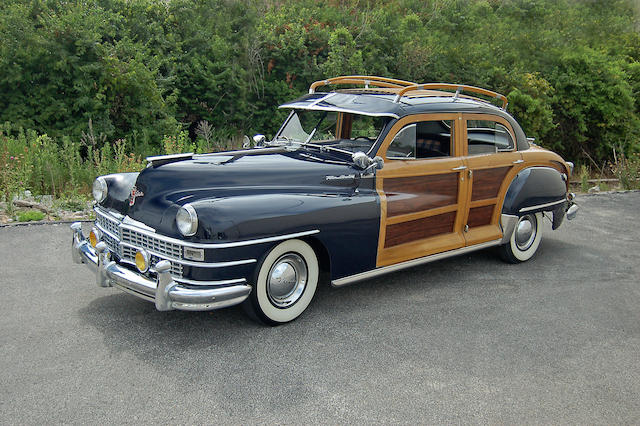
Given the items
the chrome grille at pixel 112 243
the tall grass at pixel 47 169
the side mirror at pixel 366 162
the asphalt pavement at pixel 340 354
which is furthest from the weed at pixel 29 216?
the side mirror at pixel 366 162

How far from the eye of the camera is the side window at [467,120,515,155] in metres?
5.91

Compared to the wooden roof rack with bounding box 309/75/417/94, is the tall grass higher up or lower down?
lower down

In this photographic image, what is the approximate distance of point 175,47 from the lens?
42.1 feet

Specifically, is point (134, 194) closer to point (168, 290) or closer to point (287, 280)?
point (168, 290)

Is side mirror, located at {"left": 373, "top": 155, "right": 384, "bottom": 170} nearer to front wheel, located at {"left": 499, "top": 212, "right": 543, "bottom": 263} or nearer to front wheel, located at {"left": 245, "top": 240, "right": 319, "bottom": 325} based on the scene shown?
front wheel, located at {"left": 245, "top": 240, "right": 319, "bottom": 325}

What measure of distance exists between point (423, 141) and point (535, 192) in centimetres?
163

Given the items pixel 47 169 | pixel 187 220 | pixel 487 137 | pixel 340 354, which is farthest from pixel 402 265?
pixel 47 169

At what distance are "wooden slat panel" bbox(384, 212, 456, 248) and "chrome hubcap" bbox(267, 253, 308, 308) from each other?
0.90 meters

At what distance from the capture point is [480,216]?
19.7ft

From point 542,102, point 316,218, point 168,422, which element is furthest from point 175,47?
point 168,422

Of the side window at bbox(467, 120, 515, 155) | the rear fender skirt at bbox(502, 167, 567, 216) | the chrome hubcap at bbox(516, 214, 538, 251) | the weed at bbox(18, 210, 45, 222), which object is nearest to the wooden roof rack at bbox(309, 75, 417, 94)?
the side window at bbox(467, 120, 515, 155)

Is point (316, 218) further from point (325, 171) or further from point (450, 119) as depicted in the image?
point (450, 119)

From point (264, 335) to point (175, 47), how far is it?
32.7ft

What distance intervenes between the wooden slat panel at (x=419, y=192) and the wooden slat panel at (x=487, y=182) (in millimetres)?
299
